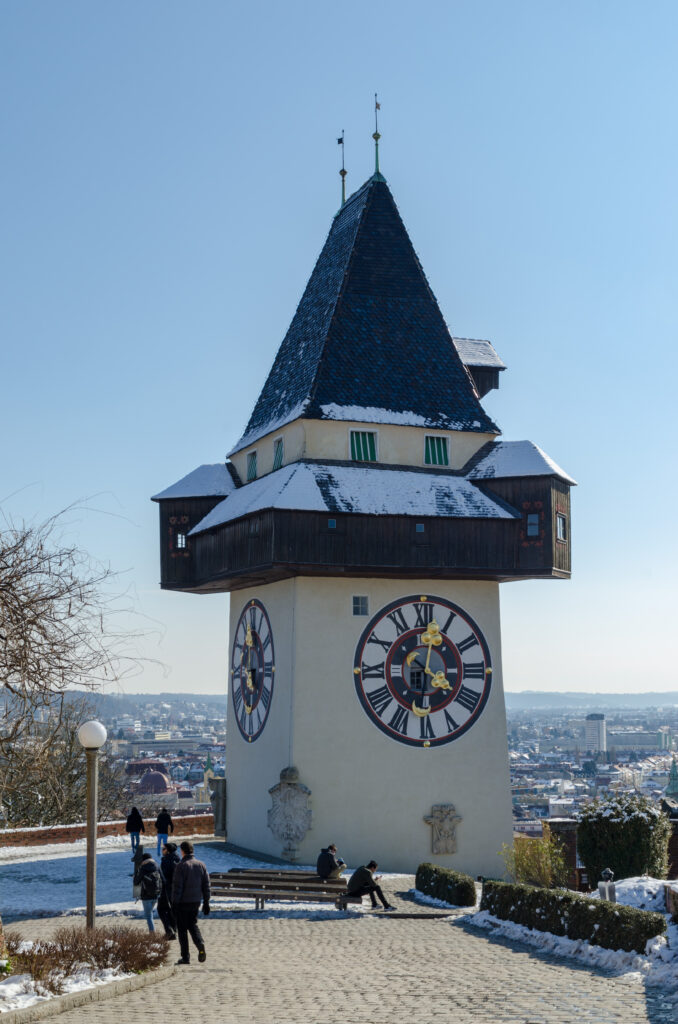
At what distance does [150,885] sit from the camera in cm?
1764

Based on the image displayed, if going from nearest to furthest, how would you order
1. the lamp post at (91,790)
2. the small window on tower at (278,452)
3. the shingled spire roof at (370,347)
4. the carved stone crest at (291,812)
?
the lamp post at (91,790)
the carved stone crest at (291,812)
the shingled spire roof at (370,347)
the small window on tower at (278,452)

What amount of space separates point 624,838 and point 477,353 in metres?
16.2

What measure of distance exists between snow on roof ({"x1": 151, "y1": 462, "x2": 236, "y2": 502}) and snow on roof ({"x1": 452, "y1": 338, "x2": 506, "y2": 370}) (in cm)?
743

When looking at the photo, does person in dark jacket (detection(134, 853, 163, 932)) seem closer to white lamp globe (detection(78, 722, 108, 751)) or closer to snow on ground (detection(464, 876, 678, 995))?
white lamp globe (detection(78, 722, 108, 751))

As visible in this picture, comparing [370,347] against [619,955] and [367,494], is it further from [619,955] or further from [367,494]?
[619,955]

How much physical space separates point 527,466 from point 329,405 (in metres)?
5.15

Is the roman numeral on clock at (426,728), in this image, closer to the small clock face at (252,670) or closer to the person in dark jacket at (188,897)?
the small clock face at (252,670)

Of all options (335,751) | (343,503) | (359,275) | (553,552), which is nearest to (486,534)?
(553,552)

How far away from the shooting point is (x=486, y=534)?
3067 cm

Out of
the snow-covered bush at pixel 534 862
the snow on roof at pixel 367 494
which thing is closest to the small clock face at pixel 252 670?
the snow on roof at pixel 367 494

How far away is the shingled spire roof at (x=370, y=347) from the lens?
32250mm

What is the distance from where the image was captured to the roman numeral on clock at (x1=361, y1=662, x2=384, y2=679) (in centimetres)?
3020

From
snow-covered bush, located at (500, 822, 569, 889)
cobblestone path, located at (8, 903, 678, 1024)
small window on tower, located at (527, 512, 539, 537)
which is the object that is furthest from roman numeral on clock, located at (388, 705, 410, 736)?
cobblestone path, located at (8, 903, 678, 1024)

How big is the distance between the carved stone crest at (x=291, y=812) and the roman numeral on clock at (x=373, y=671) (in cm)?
283
